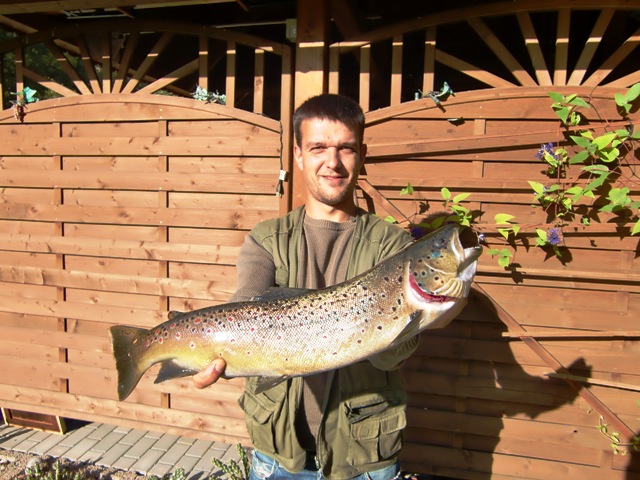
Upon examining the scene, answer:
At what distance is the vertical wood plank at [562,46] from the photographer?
373 cm

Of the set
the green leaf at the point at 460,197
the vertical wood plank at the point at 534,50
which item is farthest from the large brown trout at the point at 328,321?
the vertical wood plank at the point at 534,50

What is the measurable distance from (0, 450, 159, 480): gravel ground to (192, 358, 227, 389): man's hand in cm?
290

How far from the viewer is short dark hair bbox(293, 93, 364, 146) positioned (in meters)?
2.31

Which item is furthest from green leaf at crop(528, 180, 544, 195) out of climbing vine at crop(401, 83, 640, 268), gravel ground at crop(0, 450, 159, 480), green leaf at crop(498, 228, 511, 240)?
gravel ground at crop(0, 450, 159, 480)

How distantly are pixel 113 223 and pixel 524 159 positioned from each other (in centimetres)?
382

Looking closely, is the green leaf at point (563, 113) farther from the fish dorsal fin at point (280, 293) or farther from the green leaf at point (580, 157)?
the fish dorsal fin at point (280, 293)

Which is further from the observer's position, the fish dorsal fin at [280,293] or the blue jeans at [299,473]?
the blue jeans at [299,473]

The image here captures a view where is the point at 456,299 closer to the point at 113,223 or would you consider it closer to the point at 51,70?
the point at 113,223

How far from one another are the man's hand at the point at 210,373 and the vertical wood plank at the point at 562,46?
333cm

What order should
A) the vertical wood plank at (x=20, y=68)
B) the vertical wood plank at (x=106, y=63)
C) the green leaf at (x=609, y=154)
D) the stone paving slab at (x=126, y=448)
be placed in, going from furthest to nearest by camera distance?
the vertical wood plank at (x=20, y=68) → the vertical wood plank at (x=106, y=63) → the stone paving slab at (x=126, y=448) → the green leaf at (x=609, y=154)

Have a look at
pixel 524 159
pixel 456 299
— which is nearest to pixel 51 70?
pixel 524 159

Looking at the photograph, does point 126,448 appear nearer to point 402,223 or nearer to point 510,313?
point 402,223

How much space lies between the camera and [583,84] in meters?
3.72

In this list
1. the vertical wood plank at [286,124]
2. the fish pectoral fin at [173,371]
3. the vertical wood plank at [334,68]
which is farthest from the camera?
the vertical wood plank at [286,124]
